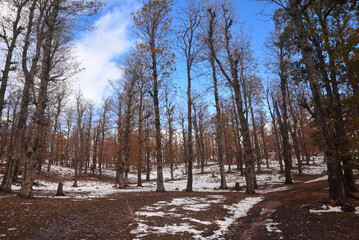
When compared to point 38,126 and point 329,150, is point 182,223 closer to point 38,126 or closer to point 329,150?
point 329,150

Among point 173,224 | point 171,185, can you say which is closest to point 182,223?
point 173,224

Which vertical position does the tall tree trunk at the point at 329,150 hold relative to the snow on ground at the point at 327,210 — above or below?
above

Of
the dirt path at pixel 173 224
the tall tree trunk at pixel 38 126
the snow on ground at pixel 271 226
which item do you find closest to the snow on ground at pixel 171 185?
the tall tree trunk at pixel 38 126

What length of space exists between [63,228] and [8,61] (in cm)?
1294

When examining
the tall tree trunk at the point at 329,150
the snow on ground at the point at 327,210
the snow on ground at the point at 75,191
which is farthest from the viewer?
the snow on ground at the point at 75,191

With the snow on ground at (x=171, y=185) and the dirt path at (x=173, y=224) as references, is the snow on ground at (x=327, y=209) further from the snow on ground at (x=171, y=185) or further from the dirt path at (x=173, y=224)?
the snow on ground at (x=171, y=185)

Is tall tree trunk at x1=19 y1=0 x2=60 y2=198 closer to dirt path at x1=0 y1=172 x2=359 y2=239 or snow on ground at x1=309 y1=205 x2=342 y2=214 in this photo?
dirt path at x1=0 y1=172 x2=359 y2=239

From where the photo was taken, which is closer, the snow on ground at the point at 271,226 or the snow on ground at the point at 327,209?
the snow on ground at the point at 271,226

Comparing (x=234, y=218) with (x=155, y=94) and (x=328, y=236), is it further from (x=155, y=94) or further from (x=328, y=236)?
(x=155, y=94)

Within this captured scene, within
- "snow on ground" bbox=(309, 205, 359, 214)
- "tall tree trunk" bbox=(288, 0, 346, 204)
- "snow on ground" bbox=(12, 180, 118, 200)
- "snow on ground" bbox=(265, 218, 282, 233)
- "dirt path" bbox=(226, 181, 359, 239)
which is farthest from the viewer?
"snow on ground" bbox=(12, 180, 118, 200)

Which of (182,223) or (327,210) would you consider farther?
(327,210)

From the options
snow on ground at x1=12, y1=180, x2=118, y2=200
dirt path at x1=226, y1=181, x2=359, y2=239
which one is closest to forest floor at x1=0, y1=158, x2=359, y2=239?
dirt path at x1=226, y1=181, x2=359, y2=239

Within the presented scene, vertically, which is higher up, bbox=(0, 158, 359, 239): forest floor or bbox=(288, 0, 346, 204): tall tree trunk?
bbox=(288, 0, 346, 204): tall tree trunk

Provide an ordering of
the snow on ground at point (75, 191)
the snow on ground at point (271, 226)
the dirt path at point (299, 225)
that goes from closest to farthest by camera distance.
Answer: the dirt path at point (299, 225), the snow on ground at point (271, 226), the snow on ground at point (75, 191)
